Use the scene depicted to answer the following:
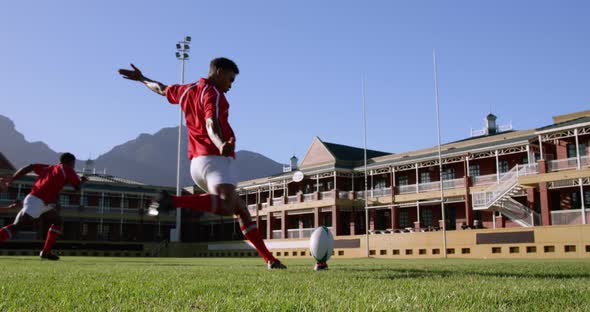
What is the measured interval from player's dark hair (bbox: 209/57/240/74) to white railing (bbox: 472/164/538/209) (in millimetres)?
27907

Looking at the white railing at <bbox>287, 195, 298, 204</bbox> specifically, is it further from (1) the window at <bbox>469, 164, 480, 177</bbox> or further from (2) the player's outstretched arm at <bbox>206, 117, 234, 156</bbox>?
(2) the player's outstretched arm at <bbox>206, 117, 234, 156</bbox>

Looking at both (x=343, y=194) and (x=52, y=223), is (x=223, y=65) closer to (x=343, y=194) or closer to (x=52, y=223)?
(x=52, y=223)

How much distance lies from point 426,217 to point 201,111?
37.3 meters

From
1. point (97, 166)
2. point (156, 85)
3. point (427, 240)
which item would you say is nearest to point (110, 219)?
point (427, 240)

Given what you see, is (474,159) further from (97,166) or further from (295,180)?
(97,166)

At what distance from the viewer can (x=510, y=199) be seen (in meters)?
31.0

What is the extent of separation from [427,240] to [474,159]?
9253 mm

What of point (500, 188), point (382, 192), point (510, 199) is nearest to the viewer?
point (510, 199)

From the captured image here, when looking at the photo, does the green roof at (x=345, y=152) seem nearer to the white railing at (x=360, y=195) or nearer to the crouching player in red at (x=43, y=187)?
the white railing at (x=360, y=195)

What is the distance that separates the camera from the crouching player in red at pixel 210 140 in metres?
5.12

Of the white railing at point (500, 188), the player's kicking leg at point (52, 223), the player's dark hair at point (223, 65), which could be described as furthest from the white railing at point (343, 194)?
the player's dark hair at point (223, 65)

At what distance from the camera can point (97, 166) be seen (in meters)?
197

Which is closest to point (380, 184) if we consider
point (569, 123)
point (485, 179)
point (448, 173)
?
point (448, 173)

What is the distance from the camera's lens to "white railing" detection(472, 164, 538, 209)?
31.1 metres
